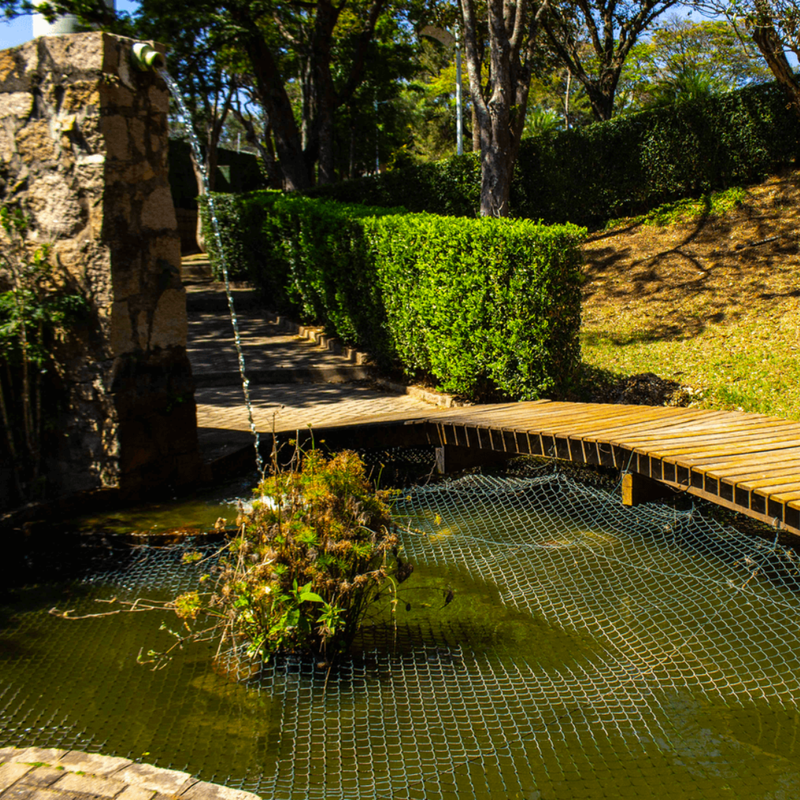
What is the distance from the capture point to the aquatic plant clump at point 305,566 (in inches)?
130

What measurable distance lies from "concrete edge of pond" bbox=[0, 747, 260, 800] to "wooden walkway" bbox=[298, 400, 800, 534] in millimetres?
2995

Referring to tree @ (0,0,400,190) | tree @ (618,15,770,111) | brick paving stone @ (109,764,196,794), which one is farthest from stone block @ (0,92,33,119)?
tree @ (618,15,770,111)

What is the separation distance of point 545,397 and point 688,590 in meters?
3.09

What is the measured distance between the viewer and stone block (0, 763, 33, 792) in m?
2.34

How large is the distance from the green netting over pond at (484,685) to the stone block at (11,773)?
55cm

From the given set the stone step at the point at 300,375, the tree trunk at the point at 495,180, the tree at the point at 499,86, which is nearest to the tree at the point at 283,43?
the tree at the point at 499,86

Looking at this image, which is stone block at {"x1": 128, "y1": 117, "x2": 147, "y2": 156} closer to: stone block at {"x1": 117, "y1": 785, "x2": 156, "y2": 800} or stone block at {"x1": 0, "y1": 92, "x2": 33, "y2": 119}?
stone block at {"x1": 0, "y1": 92, "x2": 33, "y2": 119}

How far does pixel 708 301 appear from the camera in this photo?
36.6ft

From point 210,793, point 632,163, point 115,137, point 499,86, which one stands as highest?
point 499,86

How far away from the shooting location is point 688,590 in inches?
170

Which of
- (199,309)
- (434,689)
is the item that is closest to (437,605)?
(434,689)

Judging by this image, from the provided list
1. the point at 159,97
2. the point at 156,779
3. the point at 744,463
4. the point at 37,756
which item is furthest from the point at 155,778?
the point at 159,97

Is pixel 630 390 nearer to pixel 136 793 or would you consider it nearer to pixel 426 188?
pixel 136 793

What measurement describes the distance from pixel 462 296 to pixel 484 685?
4.55 m
